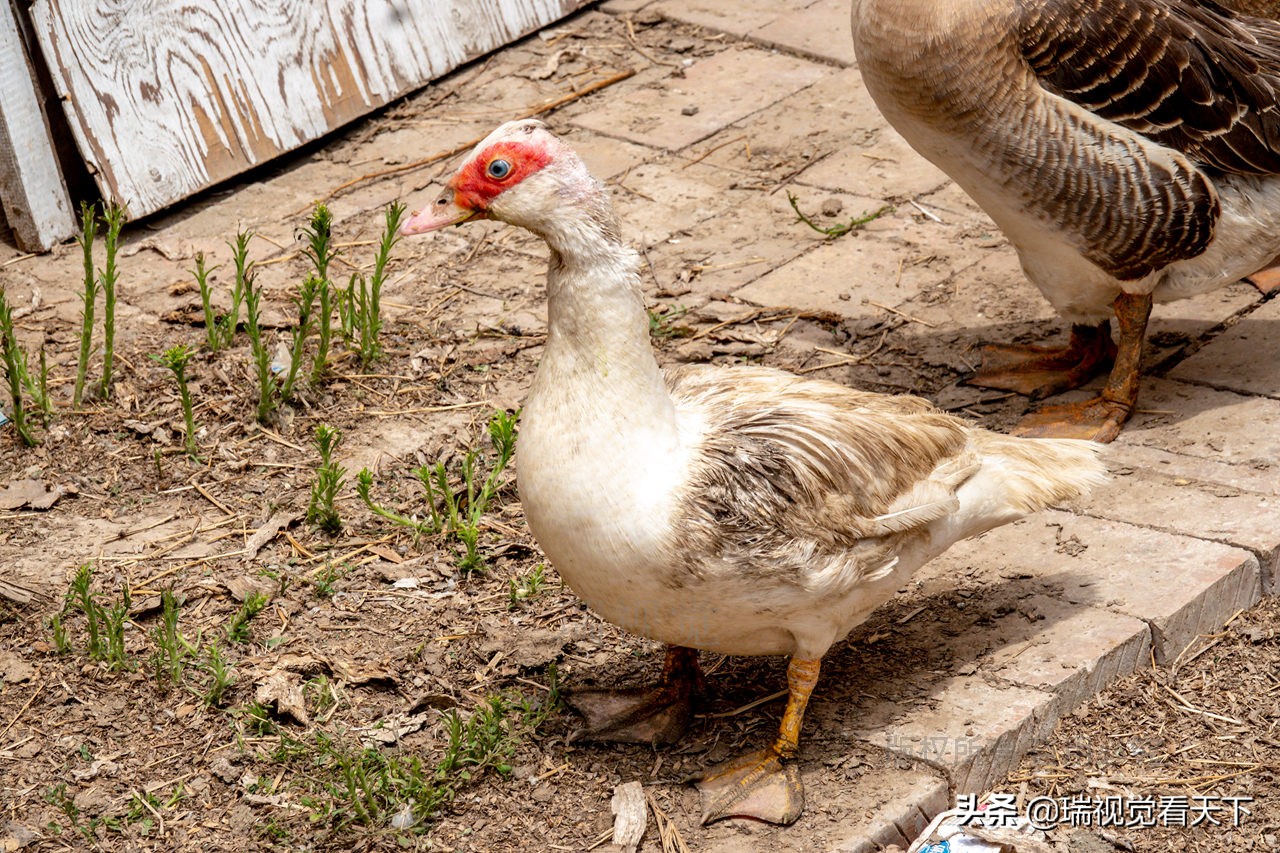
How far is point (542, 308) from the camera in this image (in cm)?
627

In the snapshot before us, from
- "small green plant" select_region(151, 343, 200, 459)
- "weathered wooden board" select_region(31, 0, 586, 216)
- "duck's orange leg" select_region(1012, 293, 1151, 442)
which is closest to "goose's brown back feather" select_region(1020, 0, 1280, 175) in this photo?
"duck's orange leg" select_region(1012, 293, 1151, 442)

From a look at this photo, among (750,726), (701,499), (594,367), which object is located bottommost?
(750,726)

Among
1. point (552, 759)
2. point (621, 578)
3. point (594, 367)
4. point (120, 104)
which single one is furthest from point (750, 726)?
point (120, 104)

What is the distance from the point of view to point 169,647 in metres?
4.21

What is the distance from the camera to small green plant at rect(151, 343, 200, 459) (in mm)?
4965

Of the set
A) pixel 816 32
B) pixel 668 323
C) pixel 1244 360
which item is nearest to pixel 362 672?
pixel 668 323

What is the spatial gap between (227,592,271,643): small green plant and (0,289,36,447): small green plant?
131 cm

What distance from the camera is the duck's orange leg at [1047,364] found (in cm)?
562

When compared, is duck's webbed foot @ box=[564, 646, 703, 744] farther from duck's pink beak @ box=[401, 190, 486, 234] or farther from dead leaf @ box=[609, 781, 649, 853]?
duck's pink beak @ box=[401, 190, 486, 234]

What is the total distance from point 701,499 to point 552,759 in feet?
3.07

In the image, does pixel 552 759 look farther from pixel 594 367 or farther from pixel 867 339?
pixel 867 339

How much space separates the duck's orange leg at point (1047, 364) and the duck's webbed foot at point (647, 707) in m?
2.10

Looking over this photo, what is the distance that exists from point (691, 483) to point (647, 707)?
0.83m

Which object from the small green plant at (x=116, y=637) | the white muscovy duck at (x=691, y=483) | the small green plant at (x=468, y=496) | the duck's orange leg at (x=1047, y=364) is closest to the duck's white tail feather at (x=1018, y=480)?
the white muscovy duck at (x=691, y=483)
